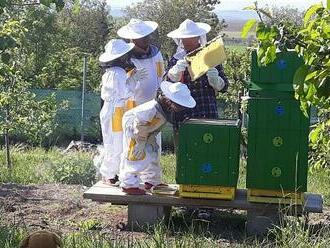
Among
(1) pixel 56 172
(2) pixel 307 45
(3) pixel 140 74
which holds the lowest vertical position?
(1) pixel 56 172

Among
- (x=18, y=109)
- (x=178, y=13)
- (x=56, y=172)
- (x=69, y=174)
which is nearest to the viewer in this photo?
(x=69, y=174)

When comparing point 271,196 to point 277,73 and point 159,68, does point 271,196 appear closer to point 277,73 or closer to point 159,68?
point 277,73

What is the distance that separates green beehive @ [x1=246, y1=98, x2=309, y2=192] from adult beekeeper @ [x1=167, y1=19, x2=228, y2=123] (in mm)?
811

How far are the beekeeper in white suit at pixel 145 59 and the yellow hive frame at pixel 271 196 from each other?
3.73 feet

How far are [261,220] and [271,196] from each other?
204 millimetres

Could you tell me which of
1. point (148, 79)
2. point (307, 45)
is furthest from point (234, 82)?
point (307, 45)

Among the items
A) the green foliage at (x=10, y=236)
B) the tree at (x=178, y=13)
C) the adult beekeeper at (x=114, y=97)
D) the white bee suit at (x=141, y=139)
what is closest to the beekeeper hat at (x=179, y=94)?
the white bee suit at (x=141, y=139)

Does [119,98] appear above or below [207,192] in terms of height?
above

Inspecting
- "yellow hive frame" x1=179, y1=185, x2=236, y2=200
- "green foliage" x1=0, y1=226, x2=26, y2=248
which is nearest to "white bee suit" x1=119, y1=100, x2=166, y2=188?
"yellow hive frame" x1=179, y1=185, x2=236, y2=200

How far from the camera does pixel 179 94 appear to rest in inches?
217

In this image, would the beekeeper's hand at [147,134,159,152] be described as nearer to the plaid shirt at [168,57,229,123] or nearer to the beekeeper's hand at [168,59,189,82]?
the plaid shirt at [168,57,229,123]

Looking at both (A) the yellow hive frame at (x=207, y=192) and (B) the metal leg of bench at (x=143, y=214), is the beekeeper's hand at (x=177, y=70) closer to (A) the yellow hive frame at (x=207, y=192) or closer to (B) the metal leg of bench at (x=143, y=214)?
(A) the yellow hive frame at (x=207, y=192)

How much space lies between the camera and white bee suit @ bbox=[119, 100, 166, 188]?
5605 mm

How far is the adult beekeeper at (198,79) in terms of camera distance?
6.14 m
